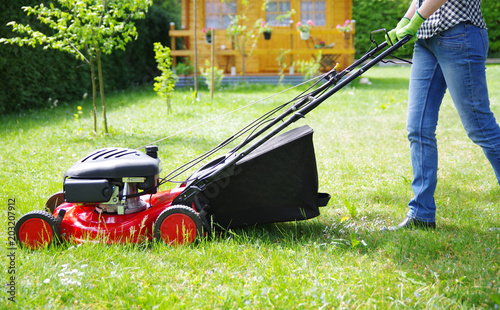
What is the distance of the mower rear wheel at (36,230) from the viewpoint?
2.49 m

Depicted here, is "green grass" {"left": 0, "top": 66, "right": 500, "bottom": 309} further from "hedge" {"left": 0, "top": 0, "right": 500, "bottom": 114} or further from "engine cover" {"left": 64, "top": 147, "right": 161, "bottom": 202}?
"hedge" {"left": 0, "top": 0, "right": 500, "bottom": 114}

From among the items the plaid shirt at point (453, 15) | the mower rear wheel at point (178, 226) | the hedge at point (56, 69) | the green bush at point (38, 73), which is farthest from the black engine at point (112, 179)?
the green bush at point (38, 73)

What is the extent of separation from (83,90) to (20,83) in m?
1.96

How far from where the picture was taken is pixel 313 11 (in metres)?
13.8

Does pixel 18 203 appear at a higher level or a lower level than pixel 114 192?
lower

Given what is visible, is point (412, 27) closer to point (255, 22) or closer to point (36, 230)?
point (36, 230)

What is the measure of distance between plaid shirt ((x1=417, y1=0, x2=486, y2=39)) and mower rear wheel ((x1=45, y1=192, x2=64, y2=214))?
7.14 ft

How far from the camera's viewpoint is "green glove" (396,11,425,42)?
2.44 m

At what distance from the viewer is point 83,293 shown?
200 centimetres

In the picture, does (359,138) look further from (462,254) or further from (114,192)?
(114,192)

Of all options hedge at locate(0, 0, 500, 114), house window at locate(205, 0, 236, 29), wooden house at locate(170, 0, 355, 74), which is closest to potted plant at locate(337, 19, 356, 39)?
wooden house at locate(170, 0, 355, 74)

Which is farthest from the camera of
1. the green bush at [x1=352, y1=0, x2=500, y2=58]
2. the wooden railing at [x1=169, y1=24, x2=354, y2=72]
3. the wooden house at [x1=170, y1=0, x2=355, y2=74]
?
the green bush at [x1=352, y1=0, x2=500, y2=58]

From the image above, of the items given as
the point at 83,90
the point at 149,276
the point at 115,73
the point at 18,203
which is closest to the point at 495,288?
the point at 149,276

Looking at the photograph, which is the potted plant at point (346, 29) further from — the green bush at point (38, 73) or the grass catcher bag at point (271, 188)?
the grass catcher bag at point (271, 188)
